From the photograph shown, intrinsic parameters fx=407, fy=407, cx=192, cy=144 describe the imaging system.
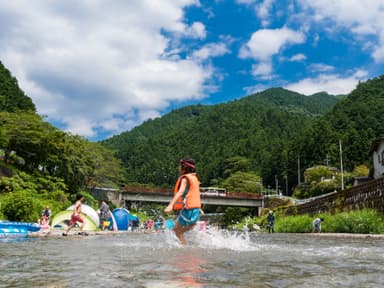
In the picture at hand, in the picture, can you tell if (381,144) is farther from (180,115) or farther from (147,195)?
(180,115)

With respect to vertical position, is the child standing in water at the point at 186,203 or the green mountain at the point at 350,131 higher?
the green mountain at the point at 350,131

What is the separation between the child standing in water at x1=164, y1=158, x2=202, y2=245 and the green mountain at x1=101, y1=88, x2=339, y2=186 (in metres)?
114

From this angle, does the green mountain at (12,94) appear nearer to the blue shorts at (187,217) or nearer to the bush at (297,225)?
the bush at (297,225)

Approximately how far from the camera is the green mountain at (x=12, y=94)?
73600mm

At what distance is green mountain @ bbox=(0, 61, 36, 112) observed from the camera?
73.6 meters

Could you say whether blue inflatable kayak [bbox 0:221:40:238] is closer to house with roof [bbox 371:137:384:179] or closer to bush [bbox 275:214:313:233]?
bush [bbox 275:214:313:233]

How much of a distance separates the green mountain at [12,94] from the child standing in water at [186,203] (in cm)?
6886

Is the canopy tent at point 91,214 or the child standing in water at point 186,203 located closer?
the child standing in water at point 186,203

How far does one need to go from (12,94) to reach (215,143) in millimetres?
85926

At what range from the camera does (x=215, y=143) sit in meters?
151

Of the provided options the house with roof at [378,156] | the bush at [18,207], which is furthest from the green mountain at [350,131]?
the bush at [18,207]

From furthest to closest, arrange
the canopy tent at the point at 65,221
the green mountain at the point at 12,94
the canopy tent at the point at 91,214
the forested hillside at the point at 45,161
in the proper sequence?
the green mountain at the point at 12,94
the forested hillside at the point at 45,161
the canopy tent at the point at 91,214
the canopy tent at the point at 65,221

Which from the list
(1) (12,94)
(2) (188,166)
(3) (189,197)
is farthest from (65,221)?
(1) (12,94)

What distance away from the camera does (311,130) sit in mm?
107312
